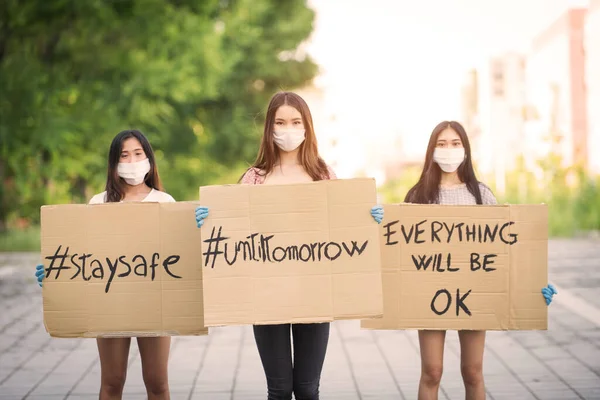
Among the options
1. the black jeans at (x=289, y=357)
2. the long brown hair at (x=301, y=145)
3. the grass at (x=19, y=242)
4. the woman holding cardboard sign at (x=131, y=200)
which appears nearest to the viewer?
the black jeans at (x=289, y=357)

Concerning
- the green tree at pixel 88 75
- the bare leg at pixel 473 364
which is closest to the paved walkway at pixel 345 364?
the bare leg at pixel 473 364

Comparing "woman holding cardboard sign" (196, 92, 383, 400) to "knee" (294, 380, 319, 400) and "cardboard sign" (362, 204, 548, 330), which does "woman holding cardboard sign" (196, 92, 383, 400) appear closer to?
"knee" (294, 380, 319, 400)

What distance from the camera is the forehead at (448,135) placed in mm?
4648

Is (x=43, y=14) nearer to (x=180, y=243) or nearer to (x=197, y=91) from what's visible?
(x=197, y=91)

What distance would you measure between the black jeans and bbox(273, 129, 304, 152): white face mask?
829 millimetres

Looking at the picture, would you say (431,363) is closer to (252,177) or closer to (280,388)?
(280,388)

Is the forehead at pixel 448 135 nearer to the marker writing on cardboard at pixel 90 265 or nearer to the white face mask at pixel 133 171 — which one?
the white face mask at pixel 133 171

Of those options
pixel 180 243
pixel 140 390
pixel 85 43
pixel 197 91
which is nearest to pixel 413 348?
pixel 140 390

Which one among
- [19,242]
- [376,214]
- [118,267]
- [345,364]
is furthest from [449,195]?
[19,242]

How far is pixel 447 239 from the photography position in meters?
4.52

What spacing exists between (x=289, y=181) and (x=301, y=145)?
18 centimetres

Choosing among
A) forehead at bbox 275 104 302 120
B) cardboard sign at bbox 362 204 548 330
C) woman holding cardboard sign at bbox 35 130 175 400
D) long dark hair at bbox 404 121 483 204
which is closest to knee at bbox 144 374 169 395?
woman holding cardboard sign at bbox 35 130 175 400

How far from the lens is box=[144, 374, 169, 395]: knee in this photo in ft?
14.4

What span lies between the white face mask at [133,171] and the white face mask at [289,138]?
0.72 metres
